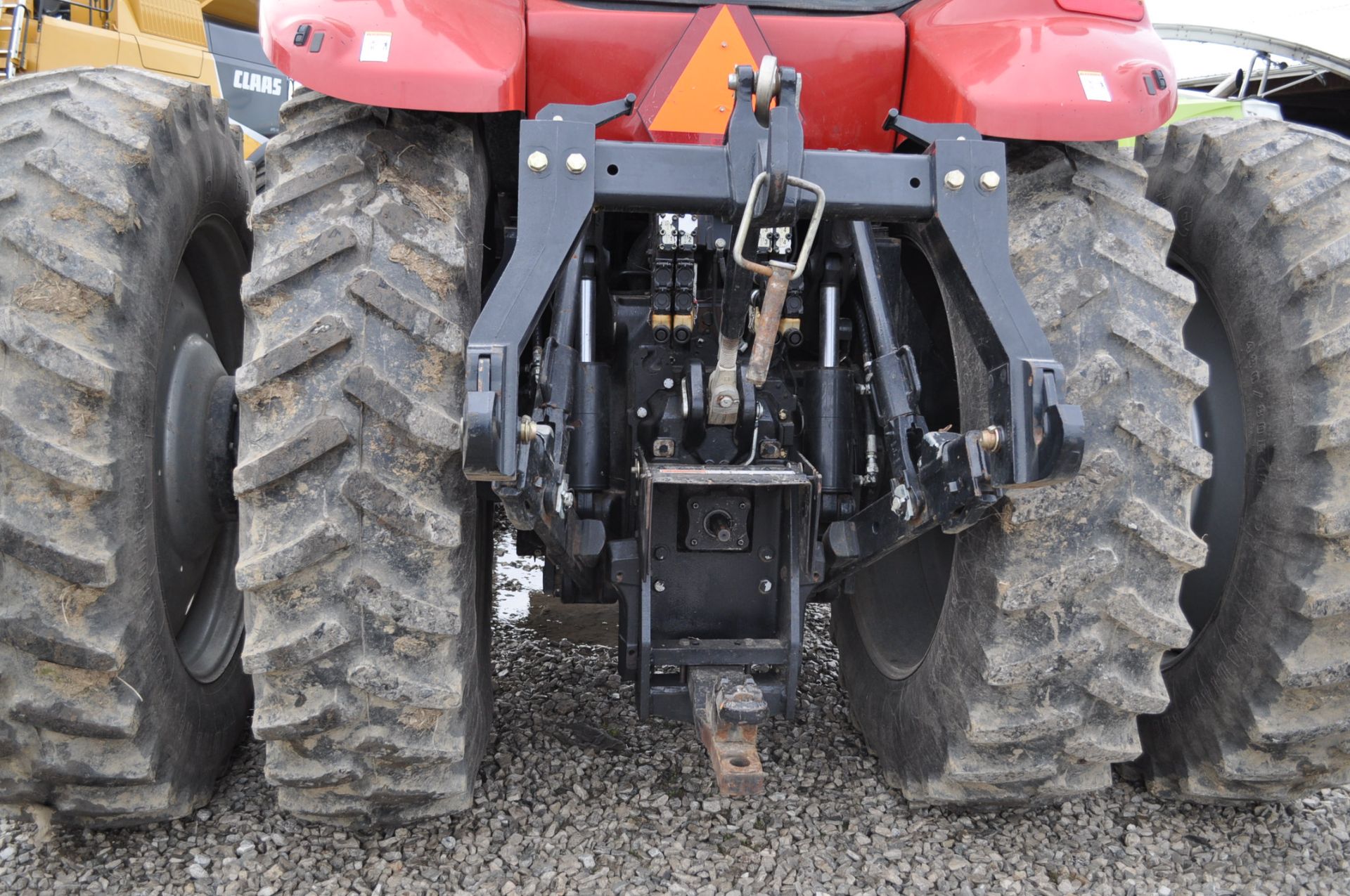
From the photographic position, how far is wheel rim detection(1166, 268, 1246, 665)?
2.61 m

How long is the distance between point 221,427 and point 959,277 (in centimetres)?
178

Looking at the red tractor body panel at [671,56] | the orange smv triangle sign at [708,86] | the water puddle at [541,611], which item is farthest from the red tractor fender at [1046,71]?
the water puddle at [541,611]

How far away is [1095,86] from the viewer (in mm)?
2086

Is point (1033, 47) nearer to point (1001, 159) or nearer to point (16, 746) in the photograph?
point (1001, 159)

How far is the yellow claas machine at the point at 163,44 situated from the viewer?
6379mm

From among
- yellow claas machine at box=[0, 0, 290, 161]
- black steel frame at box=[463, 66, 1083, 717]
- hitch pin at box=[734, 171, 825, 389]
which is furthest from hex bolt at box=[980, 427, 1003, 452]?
yellow claas machine at box=[0, 0, 290, 161]

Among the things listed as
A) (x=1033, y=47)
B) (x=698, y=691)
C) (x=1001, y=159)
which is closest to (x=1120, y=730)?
(x=698, y=691)

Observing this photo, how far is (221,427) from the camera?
2.50 metres

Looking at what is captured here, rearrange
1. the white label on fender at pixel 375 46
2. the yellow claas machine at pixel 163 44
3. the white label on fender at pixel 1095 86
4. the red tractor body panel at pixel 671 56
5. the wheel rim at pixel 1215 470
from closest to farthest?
1. the white label on fender at pixel 375 46
2. the white label on fender at pixel 1095 86
3. the red tractor body panel at pixel 671 56
4. the wheel rim at pixel 1215 470
5. the yellow claas machine at pixel 163 44

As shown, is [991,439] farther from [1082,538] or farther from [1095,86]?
[1095,86]

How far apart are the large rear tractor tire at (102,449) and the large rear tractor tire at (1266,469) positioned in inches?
97.0

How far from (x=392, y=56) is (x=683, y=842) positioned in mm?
1873

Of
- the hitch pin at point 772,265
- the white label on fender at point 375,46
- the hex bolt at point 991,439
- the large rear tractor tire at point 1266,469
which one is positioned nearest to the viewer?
the hitch pin at point 772,265

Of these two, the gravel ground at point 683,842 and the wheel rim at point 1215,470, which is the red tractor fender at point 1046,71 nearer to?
the wheel rim at point 1215,470
